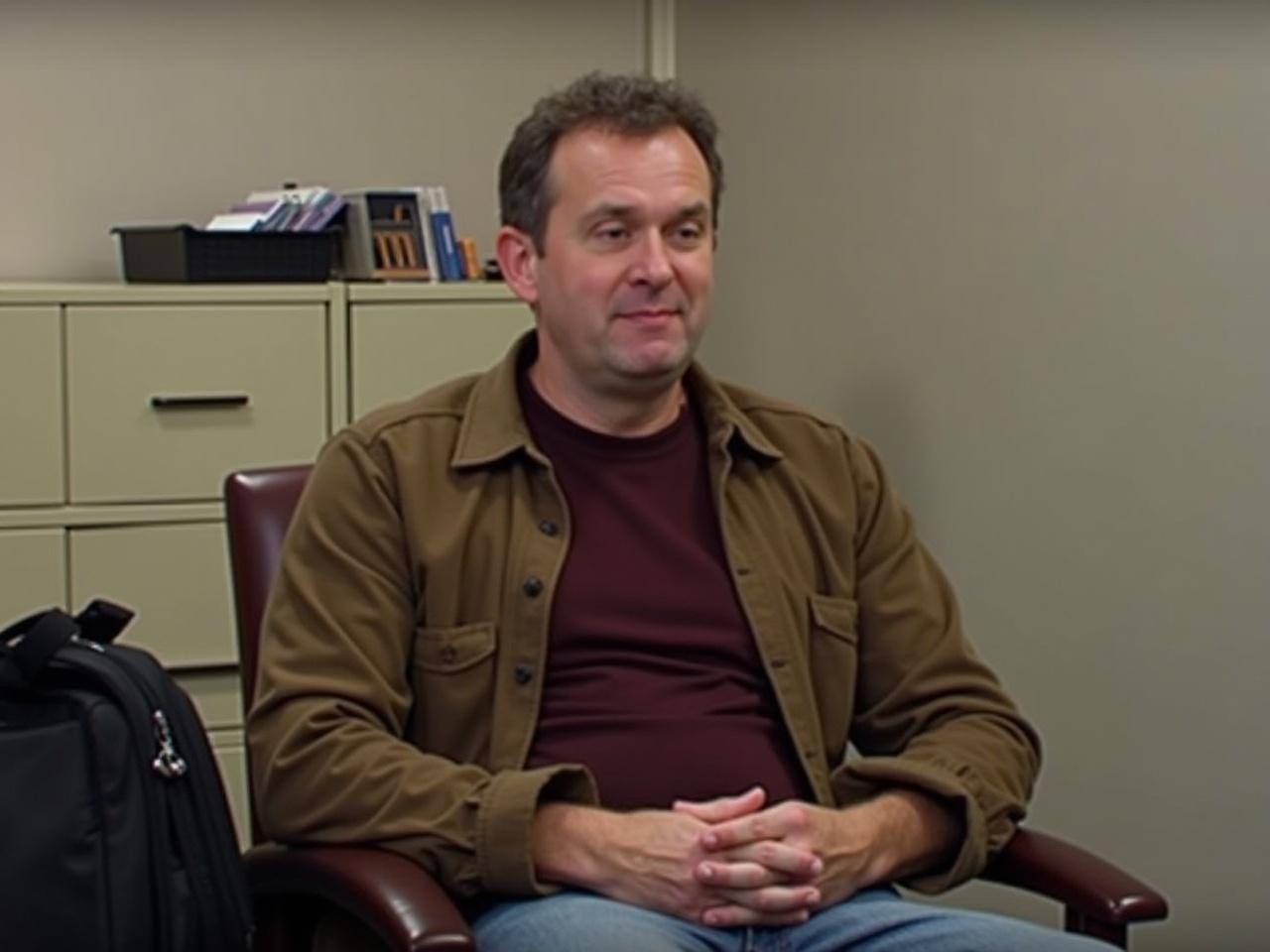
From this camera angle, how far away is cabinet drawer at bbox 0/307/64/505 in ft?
10.6

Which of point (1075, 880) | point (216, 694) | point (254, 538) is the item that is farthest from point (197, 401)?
point (1075, 880)

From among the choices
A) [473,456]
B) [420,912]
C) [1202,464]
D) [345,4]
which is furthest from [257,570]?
[345,4]

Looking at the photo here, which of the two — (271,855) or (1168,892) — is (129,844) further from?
(1168,892)

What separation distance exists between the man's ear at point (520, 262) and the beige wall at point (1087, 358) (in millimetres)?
947

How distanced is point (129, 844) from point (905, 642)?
838 mm

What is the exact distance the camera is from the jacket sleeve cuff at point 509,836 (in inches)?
73.4

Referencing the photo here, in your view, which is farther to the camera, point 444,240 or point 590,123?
point 444,240

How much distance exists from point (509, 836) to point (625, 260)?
2.05ft

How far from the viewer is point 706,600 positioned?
2117 mm

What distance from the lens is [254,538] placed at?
2.19 m

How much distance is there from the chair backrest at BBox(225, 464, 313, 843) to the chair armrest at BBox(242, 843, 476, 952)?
0.23m

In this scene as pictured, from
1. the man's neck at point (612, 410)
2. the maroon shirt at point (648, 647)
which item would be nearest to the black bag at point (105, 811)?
the maroon shirt at point (648, 647)

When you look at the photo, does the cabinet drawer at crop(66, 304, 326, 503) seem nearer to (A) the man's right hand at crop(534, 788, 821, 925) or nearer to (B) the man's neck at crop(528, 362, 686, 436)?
(B) the man's neck at crop(528, 362, 686, 436)

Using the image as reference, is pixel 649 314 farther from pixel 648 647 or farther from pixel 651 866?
pixel 651 866
